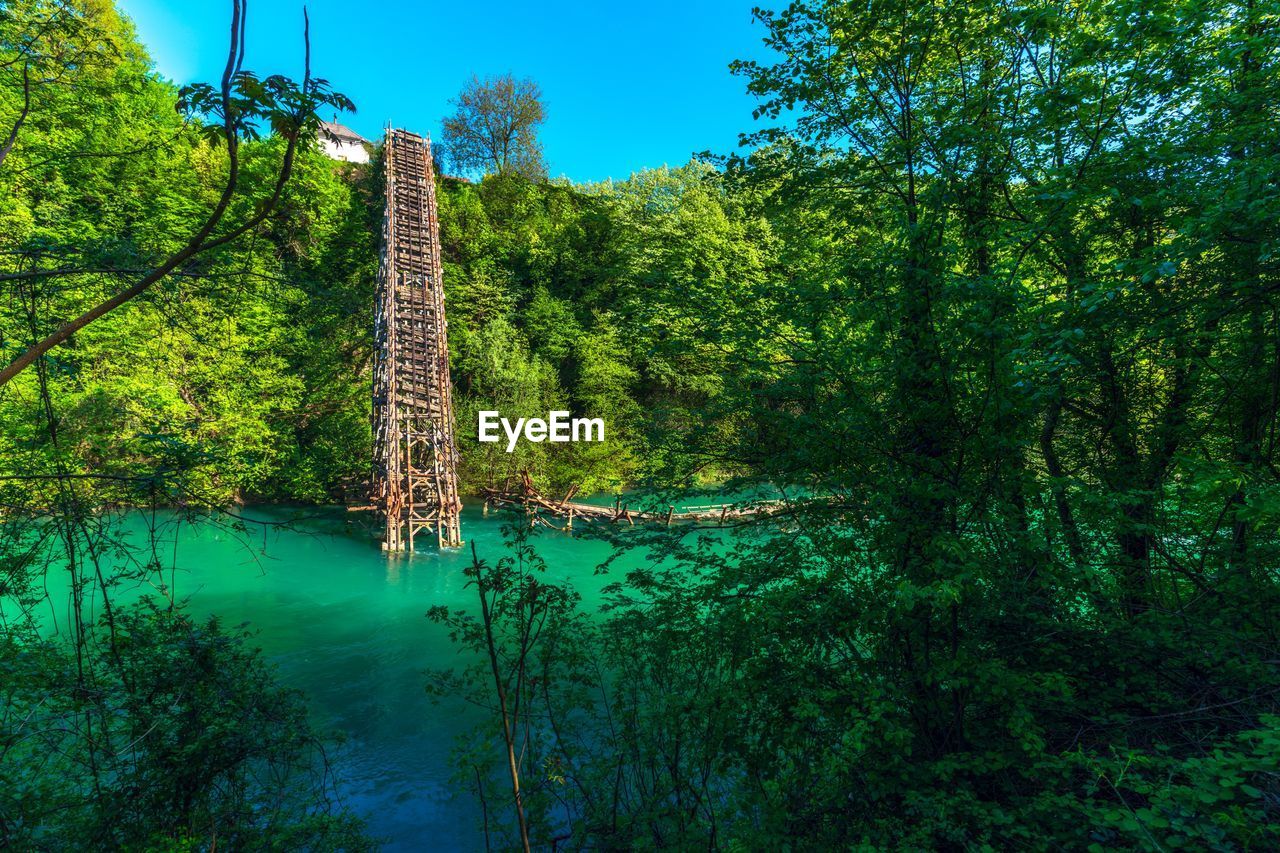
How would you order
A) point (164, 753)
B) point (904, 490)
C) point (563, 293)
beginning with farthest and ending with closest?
1. point (563, 293)
2. point (164, 753)
3. point (904, 490)

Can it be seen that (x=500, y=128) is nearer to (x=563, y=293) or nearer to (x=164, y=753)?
(x=563, y=293)

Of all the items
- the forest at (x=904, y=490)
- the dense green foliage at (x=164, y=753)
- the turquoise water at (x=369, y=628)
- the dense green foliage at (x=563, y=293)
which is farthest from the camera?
the dense green foliage at (x=563, y=293)

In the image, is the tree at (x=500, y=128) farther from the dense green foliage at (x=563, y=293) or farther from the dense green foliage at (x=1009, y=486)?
the dense green foliage at (x=1009, y=486)

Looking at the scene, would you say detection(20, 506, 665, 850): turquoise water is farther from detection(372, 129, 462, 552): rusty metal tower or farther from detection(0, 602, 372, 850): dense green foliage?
detection(372, 129, 462, 552): rusty metal tower

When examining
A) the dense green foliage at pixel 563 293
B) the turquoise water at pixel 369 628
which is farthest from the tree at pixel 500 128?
the turquoise water at pixel 369 628

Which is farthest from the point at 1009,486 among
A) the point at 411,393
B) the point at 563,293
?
the point at 563,293

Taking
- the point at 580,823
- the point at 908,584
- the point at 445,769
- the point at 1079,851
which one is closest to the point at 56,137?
the point at 445,769
